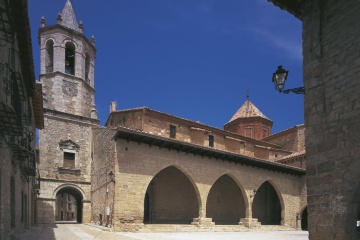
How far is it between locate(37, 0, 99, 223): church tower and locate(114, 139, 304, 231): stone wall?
839 cm

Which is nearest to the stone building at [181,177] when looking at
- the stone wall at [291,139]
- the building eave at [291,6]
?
the stone wall at [291,139]

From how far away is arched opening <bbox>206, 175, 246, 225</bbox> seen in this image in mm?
25312

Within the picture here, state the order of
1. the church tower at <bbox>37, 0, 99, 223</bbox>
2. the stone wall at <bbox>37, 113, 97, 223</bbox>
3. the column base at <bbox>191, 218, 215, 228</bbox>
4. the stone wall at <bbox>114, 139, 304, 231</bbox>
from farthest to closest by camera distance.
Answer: the church tower at <bbox>37, 0, 99, 223</bbox>
the stone wall at <bbox>37, 113, 97, 223</bbox>
the column base at <bbox>191, 218, 215, 228</bbox>
the stone wall at <bbox>114, 139, 304, 231</bbox>

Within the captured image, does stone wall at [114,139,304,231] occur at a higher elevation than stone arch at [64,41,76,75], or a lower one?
lower

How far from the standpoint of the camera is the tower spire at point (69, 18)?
26781mm

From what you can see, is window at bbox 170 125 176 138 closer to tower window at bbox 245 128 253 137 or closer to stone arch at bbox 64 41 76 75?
stone arch at bbox 64 41 76 75

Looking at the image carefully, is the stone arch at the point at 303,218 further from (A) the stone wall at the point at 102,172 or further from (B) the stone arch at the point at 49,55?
(B) the stone arch at the point at 49,55

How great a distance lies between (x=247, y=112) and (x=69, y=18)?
20831mm

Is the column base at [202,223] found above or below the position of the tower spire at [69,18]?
below

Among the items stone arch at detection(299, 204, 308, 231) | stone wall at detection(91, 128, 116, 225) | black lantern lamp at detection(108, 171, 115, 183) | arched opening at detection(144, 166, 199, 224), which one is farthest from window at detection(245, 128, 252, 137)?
black lantern lamp at detection(108, 171, 115, 183)

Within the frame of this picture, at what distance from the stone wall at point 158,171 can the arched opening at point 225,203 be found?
8.57 feet

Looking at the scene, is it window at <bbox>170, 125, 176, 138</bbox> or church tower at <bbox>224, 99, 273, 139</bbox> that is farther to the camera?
church tower at <bbox>224, 99, 273, 139</bbox>

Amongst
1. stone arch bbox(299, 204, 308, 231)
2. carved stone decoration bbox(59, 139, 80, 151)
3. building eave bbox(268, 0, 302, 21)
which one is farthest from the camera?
stone arch bbox(299, 204, 308, 231)

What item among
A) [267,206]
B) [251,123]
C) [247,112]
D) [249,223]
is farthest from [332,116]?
[247,112]
